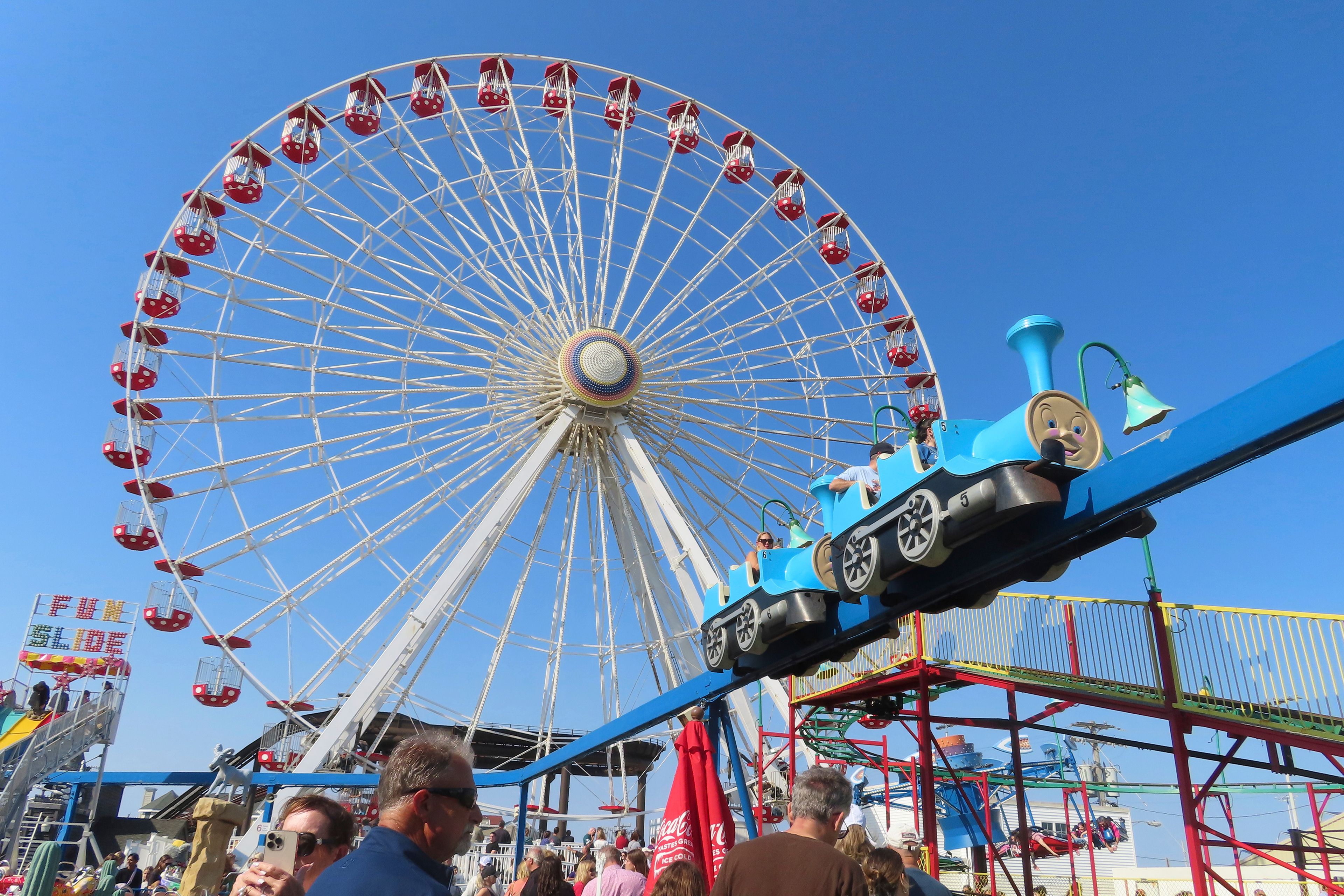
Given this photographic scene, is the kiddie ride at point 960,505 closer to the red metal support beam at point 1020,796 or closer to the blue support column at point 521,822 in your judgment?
the red metal support beam at point 1020,796

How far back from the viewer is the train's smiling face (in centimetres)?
375

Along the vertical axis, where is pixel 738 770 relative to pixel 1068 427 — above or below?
below

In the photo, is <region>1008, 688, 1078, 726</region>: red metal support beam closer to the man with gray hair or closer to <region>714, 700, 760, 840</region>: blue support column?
<region>714, 700, 760, 840</region>: blue support column

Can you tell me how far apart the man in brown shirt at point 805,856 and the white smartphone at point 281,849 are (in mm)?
1284

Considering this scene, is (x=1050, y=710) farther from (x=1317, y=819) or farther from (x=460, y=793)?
(x=460, y=793)

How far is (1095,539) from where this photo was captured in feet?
12.6

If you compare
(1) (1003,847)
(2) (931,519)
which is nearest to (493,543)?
(2) (931,519)

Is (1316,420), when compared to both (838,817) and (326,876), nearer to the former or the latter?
(838,817)

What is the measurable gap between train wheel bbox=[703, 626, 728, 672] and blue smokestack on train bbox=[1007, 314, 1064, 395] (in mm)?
2691

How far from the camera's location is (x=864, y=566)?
4531 mm

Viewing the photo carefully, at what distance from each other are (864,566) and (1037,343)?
1330 millimetres

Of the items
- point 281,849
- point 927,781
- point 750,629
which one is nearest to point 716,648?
point 750,629

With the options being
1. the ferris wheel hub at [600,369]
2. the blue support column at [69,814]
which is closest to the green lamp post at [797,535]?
the ferris wheel hub at [600,369]

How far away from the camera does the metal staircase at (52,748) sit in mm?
14430
